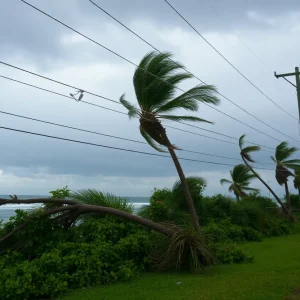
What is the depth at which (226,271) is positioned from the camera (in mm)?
12219

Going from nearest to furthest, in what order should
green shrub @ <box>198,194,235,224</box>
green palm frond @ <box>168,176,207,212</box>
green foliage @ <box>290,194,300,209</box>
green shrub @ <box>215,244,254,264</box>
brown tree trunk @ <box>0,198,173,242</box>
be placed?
brown tree trunk @ <box>0,198,173,242</box>
green shrub @ <box>215,244,254,264</box>
green palm frond @ <box>168,176,207,212</box>
green shrub @ <box>198,194,235,224</box>
green foliage @ <box>290,194,300,209</box>

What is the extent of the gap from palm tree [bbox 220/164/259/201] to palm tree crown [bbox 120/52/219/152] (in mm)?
16387

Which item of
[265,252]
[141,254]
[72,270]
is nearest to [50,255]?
[72,270]

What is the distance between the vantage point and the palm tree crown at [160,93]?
1444cm

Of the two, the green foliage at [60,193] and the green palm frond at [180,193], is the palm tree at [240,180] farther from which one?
the green foliage at [60,193]

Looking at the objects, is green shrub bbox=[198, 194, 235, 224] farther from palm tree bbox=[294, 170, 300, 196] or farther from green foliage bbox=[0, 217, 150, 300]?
palm tree bbox=[294, 170, 300, 196]

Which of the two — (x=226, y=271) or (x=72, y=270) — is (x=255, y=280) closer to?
(x=226, y=271)

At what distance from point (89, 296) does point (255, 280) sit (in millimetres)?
3852

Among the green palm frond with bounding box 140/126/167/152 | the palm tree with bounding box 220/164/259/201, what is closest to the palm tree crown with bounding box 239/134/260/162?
the palm tree with bounding box 220/164/259/201

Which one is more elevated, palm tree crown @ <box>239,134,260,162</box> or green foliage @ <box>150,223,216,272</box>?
palm tree crown @ <box>239,134,260,162</box>

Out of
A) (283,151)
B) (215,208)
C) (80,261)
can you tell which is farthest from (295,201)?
(80,261)

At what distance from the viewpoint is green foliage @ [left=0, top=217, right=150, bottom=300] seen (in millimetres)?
9906

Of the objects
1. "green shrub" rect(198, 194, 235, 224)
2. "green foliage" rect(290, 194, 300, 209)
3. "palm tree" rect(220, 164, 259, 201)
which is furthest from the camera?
"green foliage" rect(290, 194, 300, 209)

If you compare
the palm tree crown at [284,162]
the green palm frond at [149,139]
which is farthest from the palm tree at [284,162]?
the green palm frond at [149,139]
